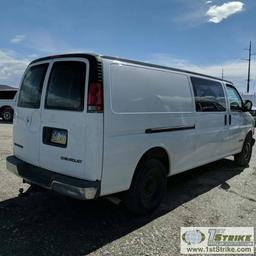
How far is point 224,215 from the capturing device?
494 cm

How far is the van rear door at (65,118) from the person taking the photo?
12.8 ft

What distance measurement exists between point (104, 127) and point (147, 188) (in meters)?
1.42

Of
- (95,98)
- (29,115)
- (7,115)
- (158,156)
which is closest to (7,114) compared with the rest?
(7,115)

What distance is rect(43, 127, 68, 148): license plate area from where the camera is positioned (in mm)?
4066

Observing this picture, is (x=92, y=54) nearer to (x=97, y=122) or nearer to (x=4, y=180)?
(x=97, y=122)

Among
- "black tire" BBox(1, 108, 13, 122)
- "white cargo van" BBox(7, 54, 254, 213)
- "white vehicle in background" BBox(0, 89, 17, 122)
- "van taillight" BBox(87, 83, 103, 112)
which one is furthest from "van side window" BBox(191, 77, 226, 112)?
"black tire" BBox(1, 108, 13, 122)

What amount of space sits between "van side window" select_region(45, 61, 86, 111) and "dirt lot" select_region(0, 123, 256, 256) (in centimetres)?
156

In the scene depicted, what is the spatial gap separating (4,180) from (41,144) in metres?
2.27

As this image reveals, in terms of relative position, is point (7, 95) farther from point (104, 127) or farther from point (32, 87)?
point (104, 127)

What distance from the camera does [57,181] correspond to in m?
Answer: 3.99

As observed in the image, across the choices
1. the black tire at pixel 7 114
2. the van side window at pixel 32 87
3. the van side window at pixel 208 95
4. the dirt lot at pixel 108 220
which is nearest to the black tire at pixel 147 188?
the dirt lot at pixel 108 220

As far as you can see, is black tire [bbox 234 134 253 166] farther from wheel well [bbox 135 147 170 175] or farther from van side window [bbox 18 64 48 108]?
van side window [bbox 18 64 48 108]

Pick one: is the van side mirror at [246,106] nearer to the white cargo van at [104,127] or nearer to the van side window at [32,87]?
the white cargo van at [104,127]

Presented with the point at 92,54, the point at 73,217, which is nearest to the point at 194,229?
the point at 73,217
